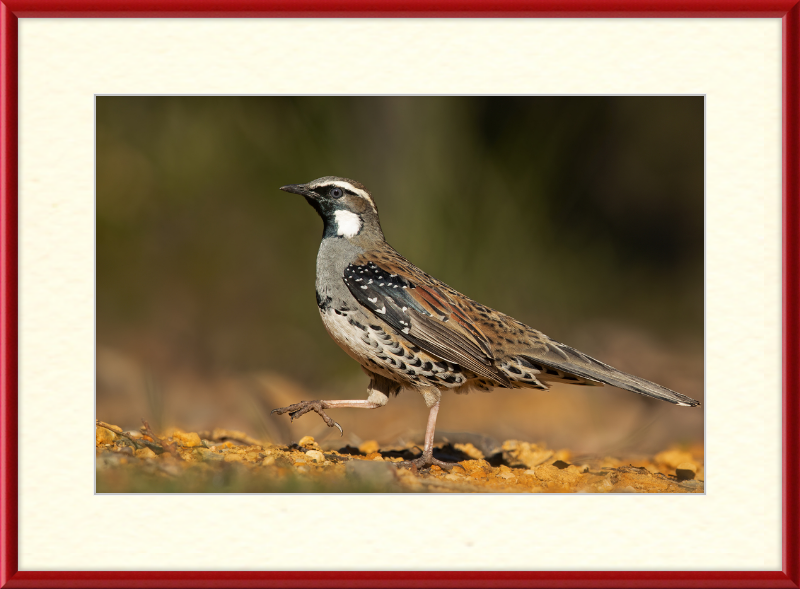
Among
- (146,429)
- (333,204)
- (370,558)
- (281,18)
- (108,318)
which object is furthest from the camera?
(108,318)

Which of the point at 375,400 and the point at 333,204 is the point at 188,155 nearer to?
the point at 333,204

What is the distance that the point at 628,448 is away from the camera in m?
7.61

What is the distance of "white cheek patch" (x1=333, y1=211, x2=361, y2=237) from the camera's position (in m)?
6.29

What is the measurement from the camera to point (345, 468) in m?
4.95

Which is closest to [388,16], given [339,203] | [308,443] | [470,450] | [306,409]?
[339,203]

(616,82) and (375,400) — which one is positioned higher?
(616,82)

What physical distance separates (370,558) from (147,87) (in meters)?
3.52

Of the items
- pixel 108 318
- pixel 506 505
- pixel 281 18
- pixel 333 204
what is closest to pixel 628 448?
pixel 506 505

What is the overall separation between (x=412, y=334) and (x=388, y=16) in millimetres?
2672

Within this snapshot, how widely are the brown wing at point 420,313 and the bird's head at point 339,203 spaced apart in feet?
1.17

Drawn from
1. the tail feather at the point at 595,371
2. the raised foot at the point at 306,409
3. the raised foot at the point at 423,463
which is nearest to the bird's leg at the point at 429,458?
the raised foot at the point at 423,463

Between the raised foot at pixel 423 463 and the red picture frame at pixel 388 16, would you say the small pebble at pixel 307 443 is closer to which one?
the raised foot at pixel 423 463

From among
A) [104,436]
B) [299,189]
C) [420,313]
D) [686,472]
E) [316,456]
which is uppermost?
[299,189]

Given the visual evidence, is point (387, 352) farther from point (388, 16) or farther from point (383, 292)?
point (388, 16)
